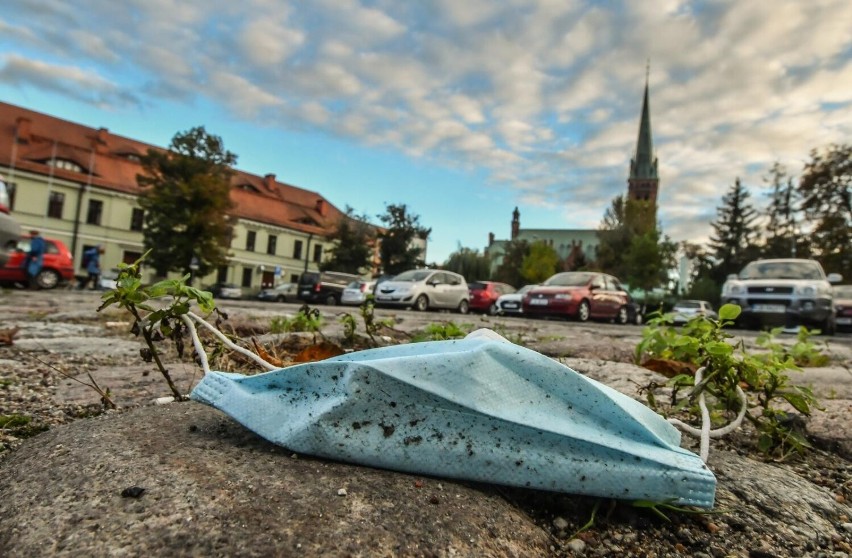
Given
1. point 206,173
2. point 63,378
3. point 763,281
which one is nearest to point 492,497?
point 63,378

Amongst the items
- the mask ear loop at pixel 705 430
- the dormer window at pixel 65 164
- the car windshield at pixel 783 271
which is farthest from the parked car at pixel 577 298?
the dormer window at pixel 65 164

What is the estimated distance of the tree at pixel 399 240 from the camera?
41.6m

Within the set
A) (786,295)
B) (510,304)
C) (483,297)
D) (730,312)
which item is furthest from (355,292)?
(730,312)

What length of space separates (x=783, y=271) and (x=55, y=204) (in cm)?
3732

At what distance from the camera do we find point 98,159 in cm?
3800

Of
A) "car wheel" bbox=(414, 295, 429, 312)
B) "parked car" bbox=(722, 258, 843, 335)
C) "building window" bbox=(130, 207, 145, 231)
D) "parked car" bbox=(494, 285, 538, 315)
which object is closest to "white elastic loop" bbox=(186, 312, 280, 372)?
"parked car" bbox=(722, 258, 843, 335)

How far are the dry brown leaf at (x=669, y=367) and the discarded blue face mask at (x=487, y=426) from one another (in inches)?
58.6

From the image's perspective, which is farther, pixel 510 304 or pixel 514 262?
pixel 514 262

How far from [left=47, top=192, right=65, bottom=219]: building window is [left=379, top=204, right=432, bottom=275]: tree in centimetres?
1992

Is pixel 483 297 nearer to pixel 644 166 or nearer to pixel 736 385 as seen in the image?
pixel 736 385

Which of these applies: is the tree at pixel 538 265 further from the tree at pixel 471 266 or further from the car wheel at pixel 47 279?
the car wheel at pixel 47 279

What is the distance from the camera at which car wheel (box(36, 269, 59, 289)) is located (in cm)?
1409

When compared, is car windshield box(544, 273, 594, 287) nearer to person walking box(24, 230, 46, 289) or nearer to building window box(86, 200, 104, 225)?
person walking box(24, 230, 46, 289)

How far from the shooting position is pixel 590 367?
2510 millimetres
